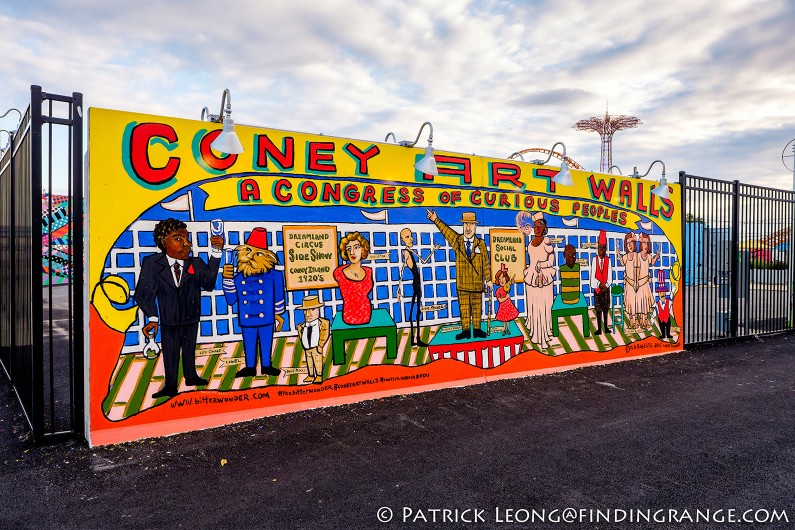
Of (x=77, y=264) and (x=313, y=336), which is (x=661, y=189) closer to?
(x=313, y=336)

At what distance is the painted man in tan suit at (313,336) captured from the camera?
5812mm

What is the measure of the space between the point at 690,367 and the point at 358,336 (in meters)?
5.52

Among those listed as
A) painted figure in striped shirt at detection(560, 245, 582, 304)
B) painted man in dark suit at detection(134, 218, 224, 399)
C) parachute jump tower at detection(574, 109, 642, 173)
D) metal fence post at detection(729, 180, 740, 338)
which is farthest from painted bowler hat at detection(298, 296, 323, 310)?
parachute jump tower at detection(574, 109, 642, 173)

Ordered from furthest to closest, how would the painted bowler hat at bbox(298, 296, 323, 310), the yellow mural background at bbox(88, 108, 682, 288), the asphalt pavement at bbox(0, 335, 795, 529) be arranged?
1. the painted bowler hat at bbox(298, 296, 323, 310)
2. the yellow mural background at bbox(88, 108, 682, 288)
3. the asphalt pavement at bbox(0, 335, 795, 529)

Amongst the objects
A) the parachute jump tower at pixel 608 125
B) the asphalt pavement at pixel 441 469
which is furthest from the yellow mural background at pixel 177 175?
the parachute jump tower at pixel 608 125

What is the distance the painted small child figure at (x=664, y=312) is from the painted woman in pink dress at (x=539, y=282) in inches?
104

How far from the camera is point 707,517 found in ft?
11.2

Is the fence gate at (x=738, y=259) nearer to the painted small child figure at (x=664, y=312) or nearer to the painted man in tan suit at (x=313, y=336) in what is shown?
the painted small child figure at (x=664, y=312)

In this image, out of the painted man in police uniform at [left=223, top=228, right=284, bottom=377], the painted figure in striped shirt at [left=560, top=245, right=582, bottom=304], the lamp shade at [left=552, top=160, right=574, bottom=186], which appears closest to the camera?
the painted man in police uniform at [left=223, top=228, right=284, bottom=377]

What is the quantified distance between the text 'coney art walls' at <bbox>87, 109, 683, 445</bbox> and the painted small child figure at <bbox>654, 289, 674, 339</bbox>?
848 millimetres

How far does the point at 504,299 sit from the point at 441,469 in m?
3.54

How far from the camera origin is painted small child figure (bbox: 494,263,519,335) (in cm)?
725

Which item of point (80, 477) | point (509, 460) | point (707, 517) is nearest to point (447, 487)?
point (509, 460)

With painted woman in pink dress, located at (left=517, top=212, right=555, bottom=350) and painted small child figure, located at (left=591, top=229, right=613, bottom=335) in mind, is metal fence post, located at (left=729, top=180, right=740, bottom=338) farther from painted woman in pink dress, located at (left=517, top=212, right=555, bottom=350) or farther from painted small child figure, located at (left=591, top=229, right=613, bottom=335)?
painted woman in pink dress, located at (left=517, top=212, right=555, bottom=350)
